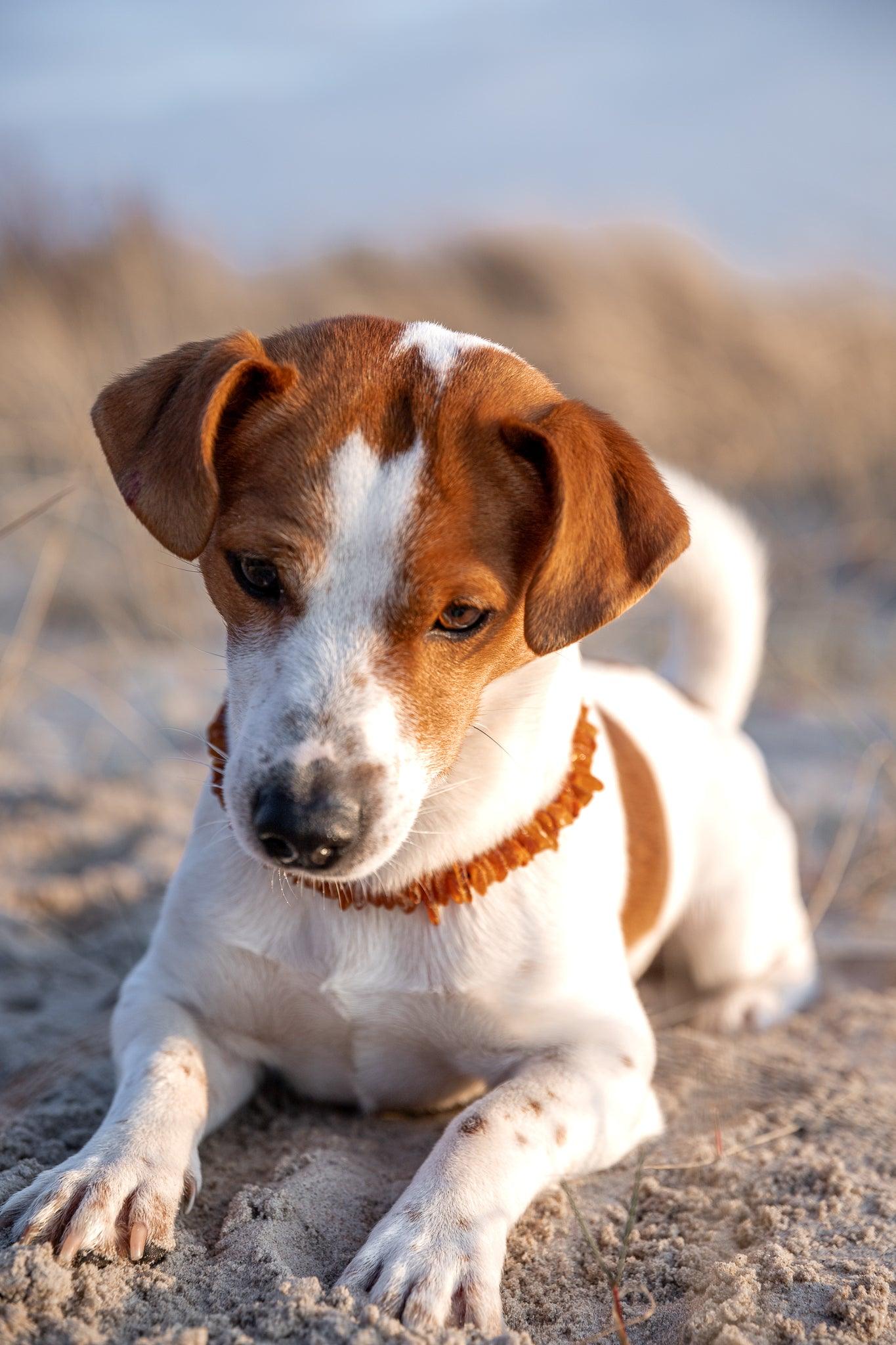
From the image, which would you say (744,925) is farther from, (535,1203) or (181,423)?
(181,423)

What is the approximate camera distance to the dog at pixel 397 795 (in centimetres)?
212

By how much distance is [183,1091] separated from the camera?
2.43 metres

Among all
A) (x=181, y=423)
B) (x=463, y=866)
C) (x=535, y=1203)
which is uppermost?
(x=181, y=423)

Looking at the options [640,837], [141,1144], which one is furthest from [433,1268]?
[640,837]

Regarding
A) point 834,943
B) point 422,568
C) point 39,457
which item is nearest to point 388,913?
point 422,568

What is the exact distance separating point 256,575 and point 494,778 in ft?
2.14

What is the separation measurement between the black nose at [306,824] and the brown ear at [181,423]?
0.50m

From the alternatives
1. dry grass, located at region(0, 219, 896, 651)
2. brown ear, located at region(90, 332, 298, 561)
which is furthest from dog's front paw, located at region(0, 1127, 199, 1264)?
dry grass, located at region(0, 219, 896, 651)

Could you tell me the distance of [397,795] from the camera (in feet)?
7.11

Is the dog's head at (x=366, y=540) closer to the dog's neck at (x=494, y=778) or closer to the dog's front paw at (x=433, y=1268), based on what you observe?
the dog's neck at (x=494, y=778)

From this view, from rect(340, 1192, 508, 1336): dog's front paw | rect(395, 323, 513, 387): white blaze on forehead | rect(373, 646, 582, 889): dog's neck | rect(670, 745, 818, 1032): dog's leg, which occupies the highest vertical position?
rect(395, 323, 513, 387): white blaze on forehead

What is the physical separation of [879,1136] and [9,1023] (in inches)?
84.9

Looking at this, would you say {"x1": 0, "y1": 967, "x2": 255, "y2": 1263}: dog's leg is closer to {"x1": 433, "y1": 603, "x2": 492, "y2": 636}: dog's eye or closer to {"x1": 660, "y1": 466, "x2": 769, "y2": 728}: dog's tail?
{"x1": 433, "y1": 603, "x2": 492, "y2": 636}: dog's eye

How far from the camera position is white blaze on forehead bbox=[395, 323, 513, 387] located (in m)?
2.41
